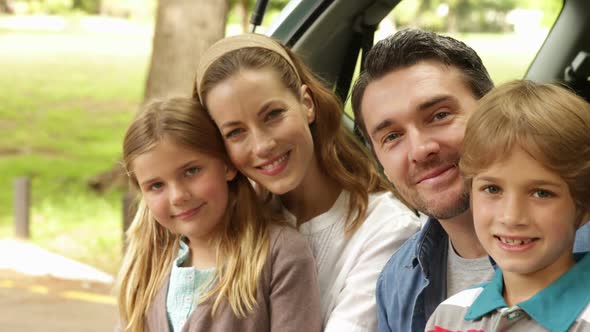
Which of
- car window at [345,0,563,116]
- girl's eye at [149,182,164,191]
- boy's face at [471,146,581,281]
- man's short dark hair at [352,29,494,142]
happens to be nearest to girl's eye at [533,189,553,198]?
boy's face at [471,146,581,281]

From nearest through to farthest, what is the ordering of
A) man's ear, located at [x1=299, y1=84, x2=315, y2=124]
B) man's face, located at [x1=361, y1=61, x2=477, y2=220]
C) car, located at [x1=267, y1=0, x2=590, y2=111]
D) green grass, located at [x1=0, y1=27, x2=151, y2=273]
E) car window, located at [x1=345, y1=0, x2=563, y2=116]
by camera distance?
1. man's face, located at [x1=361, y1=61, x2=477, y2=220]
2. man's ear, located at [x1=299, y1=84, x2=315, y2=124]
3. car, located at [x1=267, y1=0, x2=590, y2=111]
4. car window, located at [x1=345, y1=0, x2=563, y2=116]
5. green grass, located at [x1=0, y1=27, x2=151, y2=273]

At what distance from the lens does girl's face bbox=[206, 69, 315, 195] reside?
2.69 metres

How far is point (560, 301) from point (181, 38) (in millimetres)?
6614

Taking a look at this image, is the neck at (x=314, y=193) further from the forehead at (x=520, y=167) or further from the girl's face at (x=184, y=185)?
the forehead at (x=520, y=167)

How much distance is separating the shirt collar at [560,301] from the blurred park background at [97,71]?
0.96 metres

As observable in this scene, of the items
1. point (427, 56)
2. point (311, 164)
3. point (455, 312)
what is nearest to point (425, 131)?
point (427, 56)

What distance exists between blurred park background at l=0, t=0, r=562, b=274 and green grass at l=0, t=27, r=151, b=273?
0.02 meters

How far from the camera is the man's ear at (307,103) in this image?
2.85 meters

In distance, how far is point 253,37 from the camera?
289 centimetres

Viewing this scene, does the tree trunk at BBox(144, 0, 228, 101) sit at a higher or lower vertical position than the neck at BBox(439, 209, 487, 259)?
lower

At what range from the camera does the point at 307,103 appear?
287 centimetres

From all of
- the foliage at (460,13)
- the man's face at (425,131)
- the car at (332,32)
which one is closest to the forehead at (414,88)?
the man's face at (425,131)

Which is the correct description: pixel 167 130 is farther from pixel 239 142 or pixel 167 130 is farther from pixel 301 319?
pixel 301 319

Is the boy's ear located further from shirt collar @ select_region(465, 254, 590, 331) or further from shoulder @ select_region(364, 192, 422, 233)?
shirt collar @ select_region(465, 254, 590, 331)
